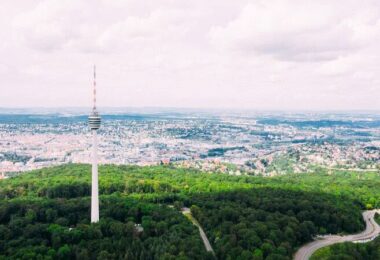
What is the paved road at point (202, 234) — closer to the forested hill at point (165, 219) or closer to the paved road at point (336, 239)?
the forested hill at point (165, 219)

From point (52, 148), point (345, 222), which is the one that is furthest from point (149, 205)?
point (52, 148)

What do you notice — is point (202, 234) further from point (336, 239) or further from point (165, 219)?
point (336, 239)

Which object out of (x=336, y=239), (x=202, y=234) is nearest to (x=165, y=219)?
(x=202, y=234)

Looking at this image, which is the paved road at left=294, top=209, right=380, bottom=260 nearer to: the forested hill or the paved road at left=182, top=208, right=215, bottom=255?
the forested hill

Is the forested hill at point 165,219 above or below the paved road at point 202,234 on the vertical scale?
above

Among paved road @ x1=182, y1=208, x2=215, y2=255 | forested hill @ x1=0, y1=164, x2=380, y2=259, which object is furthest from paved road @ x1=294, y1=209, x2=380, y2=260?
paved road @ x1=182, y1=208, x2=215, y2=255

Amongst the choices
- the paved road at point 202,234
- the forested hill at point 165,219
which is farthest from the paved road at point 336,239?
the paved road at point 202,234
